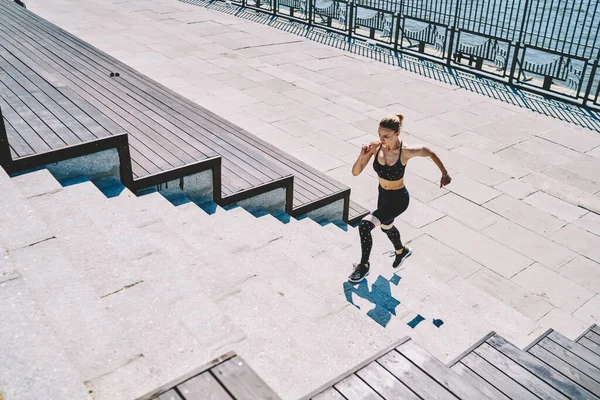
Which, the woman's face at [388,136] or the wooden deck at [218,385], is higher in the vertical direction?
the woman's face at [388,136]

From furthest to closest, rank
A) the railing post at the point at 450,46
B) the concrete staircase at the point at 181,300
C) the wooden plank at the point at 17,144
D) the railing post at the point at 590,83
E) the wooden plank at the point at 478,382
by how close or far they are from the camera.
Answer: the railing post at the point at 450,46 → the railing post at the point at 590,83 → the wooden plank at the point at 17,144 → the wooden plank at the point at 478,382 → the concrete staircase at the point at 181,300

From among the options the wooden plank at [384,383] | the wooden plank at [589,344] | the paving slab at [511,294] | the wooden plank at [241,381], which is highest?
the wooden plank at [241,381]

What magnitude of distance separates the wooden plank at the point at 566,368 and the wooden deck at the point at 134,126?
10.3 ft

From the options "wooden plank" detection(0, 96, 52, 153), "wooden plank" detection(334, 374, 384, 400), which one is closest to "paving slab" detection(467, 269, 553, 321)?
"wooden plank" detection(334, 374, 384, 400)

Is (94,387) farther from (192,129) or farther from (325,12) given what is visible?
(325,12)

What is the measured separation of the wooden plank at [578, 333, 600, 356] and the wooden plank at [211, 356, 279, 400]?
10.2 feet

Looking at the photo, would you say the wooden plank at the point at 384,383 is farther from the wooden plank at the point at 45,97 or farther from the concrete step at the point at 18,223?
the wooden plank at the point at 45,97

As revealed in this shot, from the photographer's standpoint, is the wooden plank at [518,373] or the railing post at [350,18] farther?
the railing post at [350,18]

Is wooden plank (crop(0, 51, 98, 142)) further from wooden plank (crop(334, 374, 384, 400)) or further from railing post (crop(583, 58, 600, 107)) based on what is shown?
railing post (crop(583, 58, 600, 107))

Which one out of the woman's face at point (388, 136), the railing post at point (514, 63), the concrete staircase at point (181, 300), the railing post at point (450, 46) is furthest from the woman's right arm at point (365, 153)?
the railing post at point (450, 46)

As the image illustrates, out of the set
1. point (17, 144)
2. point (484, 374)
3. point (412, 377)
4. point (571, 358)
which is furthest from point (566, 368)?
point (17, 144)

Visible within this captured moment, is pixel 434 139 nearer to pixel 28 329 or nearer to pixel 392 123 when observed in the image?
pixel 392 123

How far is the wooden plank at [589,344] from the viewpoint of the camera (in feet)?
15.1

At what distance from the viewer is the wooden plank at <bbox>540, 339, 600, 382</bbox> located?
4160 mm
